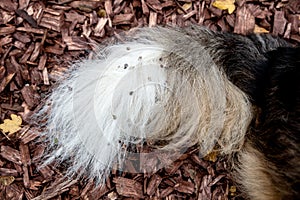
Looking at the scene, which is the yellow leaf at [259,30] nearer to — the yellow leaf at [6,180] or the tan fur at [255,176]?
the tan fur at [255,176]

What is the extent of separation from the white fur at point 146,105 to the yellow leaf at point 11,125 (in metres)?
0.27

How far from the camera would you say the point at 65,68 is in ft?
11.1

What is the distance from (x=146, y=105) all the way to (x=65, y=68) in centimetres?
73

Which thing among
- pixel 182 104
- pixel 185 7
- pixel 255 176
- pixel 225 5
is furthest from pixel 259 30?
pixel 255 176

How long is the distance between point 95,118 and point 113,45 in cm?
56

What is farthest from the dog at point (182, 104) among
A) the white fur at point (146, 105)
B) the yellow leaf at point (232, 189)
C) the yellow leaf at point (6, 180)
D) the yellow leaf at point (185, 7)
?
the yellow leaf at point (185, 7)

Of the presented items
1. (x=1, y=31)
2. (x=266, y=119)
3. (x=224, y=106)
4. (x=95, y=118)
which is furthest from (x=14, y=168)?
(x=266, y=119)

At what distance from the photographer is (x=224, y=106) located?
3084 mm

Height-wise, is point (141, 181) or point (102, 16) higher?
point (102, 16)

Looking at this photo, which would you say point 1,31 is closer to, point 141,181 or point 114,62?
point 114,62

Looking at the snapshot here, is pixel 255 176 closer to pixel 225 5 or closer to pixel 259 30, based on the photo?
pixel 259 30

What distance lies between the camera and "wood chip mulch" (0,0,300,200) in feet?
10.6

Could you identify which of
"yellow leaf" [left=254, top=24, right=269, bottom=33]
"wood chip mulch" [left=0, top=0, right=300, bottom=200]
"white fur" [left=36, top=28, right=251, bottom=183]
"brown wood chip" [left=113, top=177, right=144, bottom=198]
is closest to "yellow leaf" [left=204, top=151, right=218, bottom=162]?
"wood chip mulch" [left=0, top=0, right=300, bottom=200]

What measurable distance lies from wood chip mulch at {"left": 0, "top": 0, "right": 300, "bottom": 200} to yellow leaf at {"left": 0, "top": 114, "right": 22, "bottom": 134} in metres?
0.03
